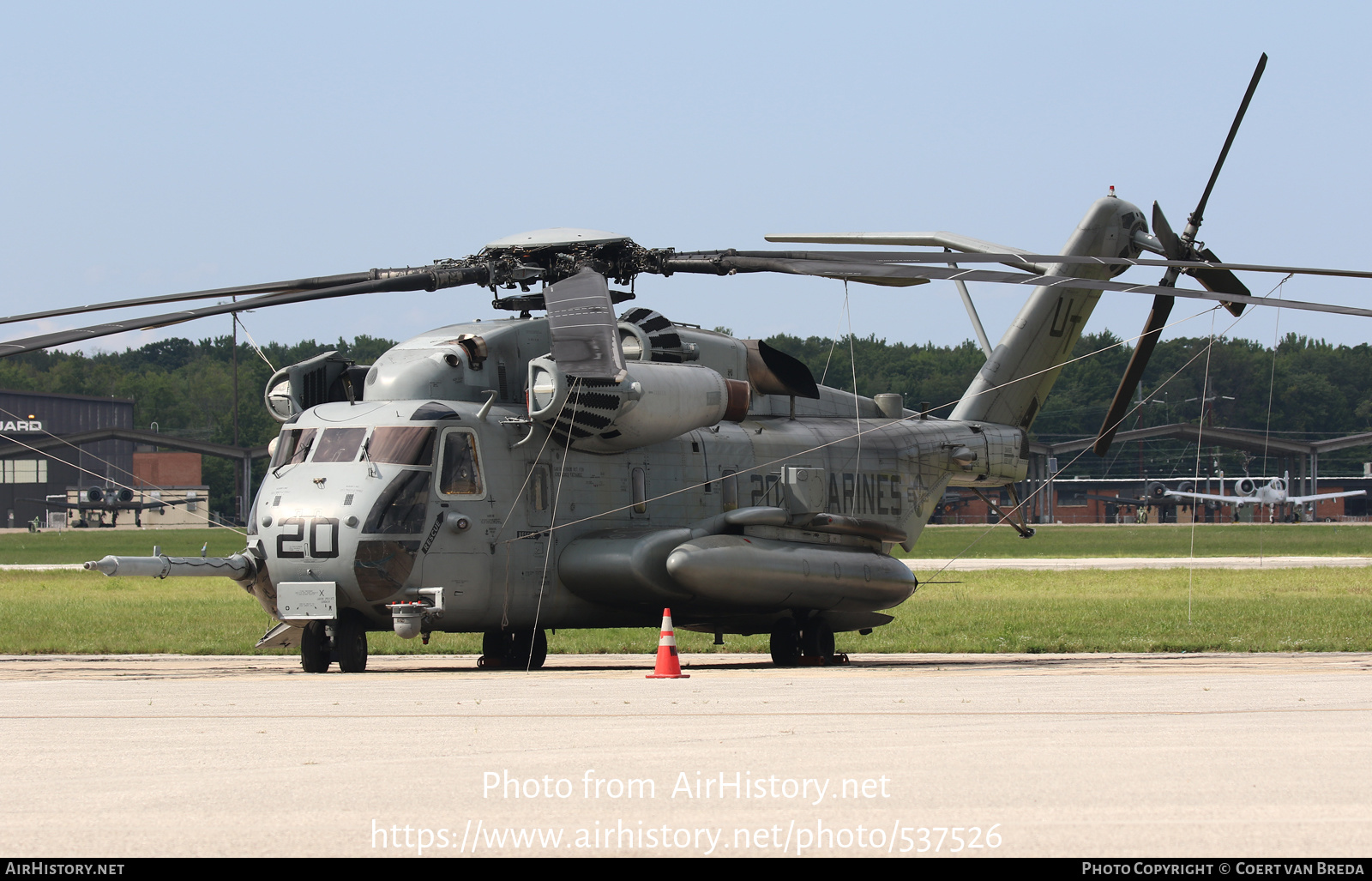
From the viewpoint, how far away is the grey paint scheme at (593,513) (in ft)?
53.3

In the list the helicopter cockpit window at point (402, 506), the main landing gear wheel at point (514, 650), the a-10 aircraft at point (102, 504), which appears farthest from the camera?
the a-10 aircraft at point (102, 504)

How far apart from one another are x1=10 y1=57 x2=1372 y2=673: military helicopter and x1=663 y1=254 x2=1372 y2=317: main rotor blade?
0.03 m

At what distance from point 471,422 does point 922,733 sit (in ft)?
26.9

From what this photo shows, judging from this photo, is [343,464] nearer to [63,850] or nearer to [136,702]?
[136,702]

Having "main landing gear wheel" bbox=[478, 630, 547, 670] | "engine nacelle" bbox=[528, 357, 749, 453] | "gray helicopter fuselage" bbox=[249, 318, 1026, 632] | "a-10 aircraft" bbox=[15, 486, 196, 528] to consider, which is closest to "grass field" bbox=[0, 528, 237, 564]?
"a-10 aircraft" bbox=[15, 486, 196, 528]

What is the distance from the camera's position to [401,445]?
53.6 feet

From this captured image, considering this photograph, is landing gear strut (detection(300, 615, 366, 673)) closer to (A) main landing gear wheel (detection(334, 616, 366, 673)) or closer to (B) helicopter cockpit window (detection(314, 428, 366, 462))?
(A) main landing gear wheel (detection(334, 616, 366, 673))

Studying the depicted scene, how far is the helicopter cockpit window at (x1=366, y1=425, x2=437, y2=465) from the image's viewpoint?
1625cm

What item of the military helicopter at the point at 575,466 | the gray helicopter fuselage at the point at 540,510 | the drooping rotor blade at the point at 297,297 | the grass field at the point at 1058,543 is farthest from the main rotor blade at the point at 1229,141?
the grass field at the point at 1058,543

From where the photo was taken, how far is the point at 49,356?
568 ft

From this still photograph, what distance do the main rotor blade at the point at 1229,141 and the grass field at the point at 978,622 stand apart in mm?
5608

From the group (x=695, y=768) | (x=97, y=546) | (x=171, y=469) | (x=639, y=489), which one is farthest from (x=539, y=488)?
(x=171, y=469)

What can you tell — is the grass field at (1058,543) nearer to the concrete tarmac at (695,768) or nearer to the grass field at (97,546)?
the grass field at (97,546)

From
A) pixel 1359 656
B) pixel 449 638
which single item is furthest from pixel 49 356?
pixel 1359 656
